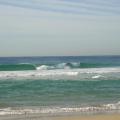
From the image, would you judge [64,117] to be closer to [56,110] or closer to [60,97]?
[56,110]

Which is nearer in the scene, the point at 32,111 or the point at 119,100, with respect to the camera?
the point at 32,111

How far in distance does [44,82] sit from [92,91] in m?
5.36

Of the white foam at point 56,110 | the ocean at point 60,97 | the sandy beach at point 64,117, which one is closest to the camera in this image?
the sandy beach at point 64,117

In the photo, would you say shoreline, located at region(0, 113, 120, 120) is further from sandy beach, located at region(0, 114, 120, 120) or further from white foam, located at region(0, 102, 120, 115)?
white foam, located at region(0, 102, 120, 115)

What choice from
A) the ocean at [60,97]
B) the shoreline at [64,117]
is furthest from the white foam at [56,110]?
the shoreline at [64,117]

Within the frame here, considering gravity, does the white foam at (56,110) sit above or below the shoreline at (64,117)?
above

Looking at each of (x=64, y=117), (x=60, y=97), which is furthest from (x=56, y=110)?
(x=60, y=97)

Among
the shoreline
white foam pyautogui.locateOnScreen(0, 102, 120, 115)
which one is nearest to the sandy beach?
the shoreline

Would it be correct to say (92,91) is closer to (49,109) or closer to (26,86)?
(26,86)

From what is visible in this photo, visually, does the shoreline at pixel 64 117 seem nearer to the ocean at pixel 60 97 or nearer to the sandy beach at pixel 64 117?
the sandy beach at pixel 64 117

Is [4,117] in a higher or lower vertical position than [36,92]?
lower

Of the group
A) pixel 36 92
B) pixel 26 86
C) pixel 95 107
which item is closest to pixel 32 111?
pixel 95 107

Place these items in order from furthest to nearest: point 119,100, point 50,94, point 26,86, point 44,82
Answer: point 44,82 < point 26,86 < point 50,94 < point 119,100

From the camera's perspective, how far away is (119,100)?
18828 millimetres
